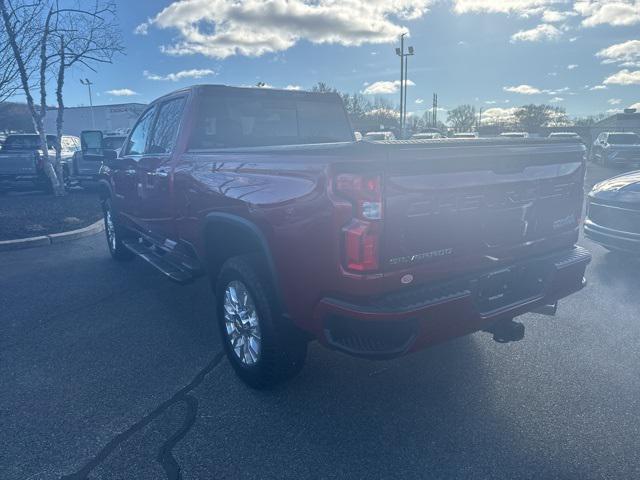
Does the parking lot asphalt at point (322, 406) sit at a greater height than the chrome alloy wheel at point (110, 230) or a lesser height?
lesser

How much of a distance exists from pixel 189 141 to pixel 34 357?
7.21 feet

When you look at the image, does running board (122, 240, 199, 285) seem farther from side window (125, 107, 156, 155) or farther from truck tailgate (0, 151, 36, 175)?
truck tailgate (0, 151, 36, 175)

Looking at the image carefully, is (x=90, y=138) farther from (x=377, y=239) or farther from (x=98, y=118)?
(x=98, y=118)

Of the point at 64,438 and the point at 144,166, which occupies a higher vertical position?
the point at 144,166


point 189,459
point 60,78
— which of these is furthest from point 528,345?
point 60,78

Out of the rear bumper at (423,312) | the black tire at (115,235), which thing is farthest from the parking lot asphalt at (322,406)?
the black tire at (115,235)

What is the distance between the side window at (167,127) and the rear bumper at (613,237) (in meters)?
4.99

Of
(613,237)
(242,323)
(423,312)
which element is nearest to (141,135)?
(242,323)

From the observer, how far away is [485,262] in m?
2.69

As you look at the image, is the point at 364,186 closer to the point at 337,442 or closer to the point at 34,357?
the point at 337,442

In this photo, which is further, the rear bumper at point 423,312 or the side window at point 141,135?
the side window at point 141,135

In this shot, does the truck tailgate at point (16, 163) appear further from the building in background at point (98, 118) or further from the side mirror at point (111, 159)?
the building in background at point (98, 118)

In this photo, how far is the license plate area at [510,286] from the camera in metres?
2.68

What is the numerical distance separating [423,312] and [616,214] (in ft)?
14.3
